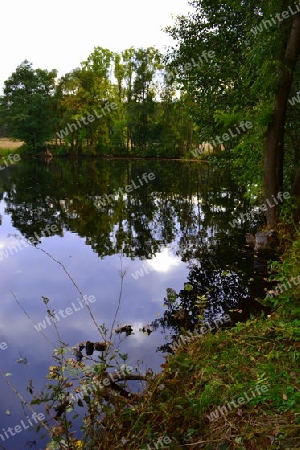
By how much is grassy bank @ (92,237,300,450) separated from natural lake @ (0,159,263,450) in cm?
134

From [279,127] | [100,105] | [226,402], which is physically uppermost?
[100,105]

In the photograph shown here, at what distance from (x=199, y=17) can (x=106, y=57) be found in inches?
2072

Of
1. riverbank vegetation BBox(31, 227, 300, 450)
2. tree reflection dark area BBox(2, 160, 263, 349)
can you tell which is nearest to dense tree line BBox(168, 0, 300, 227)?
tree reflection dark area BBox(2, 160, 263, 349)

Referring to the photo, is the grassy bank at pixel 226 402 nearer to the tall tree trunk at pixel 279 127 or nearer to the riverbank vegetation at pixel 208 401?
the riverbank vegetation at pixel 208 401

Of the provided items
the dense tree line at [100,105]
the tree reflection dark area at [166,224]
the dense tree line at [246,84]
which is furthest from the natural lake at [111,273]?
the dense tree line at [100,105]

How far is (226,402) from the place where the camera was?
4.63 m

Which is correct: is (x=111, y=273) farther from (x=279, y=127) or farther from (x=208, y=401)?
(x=208, y=401)

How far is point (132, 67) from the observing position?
70.7 m

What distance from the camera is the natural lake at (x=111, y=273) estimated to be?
308 inches

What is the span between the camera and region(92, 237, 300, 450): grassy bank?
4.07 metres

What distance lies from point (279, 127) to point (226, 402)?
35.4 feet

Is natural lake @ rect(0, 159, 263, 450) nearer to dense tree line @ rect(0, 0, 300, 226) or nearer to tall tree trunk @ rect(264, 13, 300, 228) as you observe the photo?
tall tree trunk @ rect(264, 13, 300, 228)

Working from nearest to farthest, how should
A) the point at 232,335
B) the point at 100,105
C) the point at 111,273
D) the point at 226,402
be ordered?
the point at 226,402
the point at 232,335
the point at 111,273
the point at 100,105

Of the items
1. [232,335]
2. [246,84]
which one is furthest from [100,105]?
[232,335]
